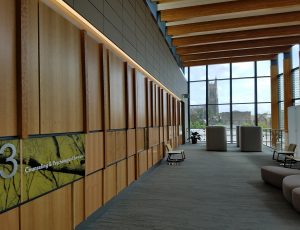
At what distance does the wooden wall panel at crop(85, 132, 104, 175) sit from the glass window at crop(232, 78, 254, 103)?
14.9 metres

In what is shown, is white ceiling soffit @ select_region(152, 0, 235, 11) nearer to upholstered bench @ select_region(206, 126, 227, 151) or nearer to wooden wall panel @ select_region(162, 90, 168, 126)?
wooden wall panel @ select_region(162, 90, 168, 126)

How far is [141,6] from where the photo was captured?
22.9ft

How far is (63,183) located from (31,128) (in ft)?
2.85

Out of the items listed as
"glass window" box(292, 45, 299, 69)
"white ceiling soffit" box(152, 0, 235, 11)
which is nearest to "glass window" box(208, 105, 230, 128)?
"glass window" box(292, 45, 299, 69)

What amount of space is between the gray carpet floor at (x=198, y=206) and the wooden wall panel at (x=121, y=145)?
78cm

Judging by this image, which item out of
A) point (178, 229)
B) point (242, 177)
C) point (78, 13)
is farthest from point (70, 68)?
point (242, 177)

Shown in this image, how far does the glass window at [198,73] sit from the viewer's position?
18.3 m

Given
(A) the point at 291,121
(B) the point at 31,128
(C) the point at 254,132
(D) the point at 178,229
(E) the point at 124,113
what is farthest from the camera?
(C) the point at 254,132

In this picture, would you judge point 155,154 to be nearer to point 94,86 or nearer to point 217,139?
point 94,86

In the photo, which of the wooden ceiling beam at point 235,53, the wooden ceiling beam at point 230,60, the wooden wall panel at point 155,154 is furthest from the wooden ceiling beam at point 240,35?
the wooden wall panel at point 155,154

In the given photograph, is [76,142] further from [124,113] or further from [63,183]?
[124,113]

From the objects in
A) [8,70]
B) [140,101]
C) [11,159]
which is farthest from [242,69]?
[11,159]

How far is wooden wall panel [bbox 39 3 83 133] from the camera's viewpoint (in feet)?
9.10

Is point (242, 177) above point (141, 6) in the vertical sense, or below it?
below
